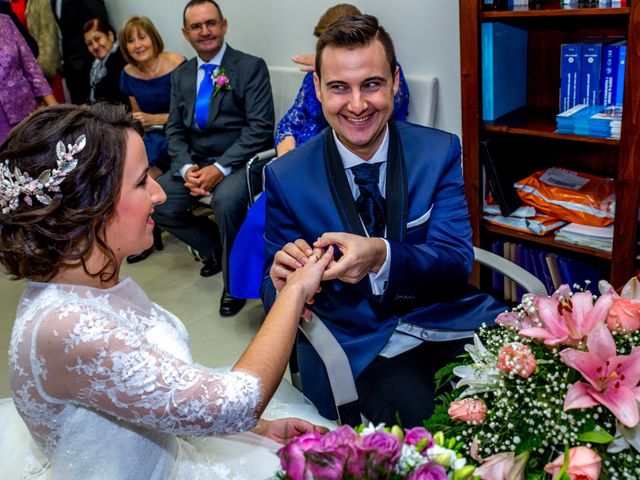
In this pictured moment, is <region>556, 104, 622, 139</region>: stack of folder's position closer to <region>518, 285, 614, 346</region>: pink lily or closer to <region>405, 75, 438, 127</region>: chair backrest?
<region>405, 75, 438, 127</region>: chair backrest

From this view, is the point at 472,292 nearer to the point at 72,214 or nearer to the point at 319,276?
the point at 319,276

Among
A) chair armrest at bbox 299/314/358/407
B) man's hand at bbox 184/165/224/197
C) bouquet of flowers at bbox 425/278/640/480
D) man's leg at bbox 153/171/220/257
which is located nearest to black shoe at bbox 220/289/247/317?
man's leg at bbox 153/171/220/257

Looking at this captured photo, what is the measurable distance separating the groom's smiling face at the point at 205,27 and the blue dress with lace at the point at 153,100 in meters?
0.72

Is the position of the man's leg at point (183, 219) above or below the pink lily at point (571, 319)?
below

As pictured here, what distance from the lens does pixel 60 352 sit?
1063 mm

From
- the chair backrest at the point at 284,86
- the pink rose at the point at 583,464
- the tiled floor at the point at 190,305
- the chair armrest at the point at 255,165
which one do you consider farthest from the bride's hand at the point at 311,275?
the chair backrest at the point at 284,86

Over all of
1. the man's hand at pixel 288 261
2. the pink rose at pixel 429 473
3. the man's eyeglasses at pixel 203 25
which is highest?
the man's eyeglasses at pixel 203 25

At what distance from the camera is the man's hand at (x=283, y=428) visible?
144 centimetres

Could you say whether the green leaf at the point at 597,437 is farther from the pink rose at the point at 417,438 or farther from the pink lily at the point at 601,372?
the pink rose at the point at 417,438

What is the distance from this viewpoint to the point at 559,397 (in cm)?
95

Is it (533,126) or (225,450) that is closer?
(225,450)

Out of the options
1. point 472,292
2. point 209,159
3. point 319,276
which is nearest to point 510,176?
point 472,292

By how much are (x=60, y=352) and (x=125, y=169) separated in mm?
356

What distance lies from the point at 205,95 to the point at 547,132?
77.4 inches
